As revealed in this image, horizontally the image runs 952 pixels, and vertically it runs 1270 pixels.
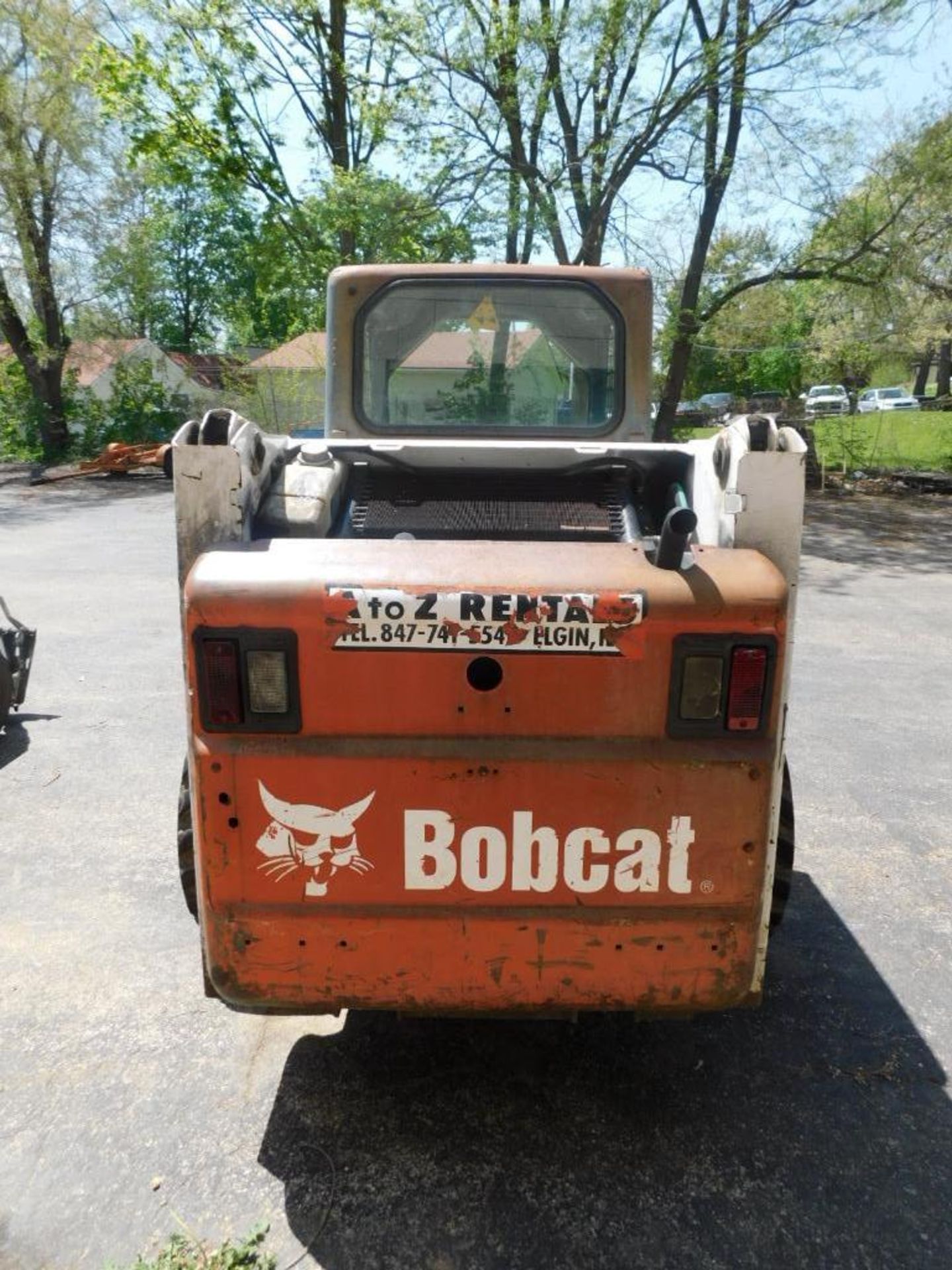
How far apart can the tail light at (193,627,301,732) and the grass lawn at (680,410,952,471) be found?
1923 cm

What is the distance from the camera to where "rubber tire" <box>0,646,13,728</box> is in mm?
5230

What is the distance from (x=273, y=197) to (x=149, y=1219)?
52.5 feet

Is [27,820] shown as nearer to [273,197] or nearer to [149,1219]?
[149,1219]

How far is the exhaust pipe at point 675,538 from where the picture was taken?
216cm

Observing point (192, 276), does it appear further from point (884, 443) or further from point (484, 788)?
point (484, 788)

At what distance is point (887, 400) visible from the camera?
4356cm

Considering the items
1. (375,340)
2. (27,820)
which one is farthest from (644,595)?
(27,820)

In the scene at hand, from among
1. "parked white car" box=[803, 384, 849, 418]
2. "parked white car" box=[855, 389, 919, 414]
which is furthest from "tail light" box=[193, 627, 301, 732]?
"parked white car" box=[855, 389, 919, 414]

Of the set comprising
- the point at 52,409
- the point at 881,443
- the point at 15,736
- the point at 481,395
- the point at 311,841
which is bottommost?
the point at 15,736

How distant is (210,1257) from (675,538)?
6.39 ft

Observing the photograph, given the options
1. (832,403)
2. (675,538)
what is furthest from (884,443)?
(675,538)

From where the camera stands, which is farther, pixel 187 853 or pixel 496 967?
pixel 187 853

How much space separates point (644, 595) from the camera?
2.12 meters

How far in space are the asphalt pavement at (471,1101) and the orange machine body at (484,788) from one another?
18.8 inches
